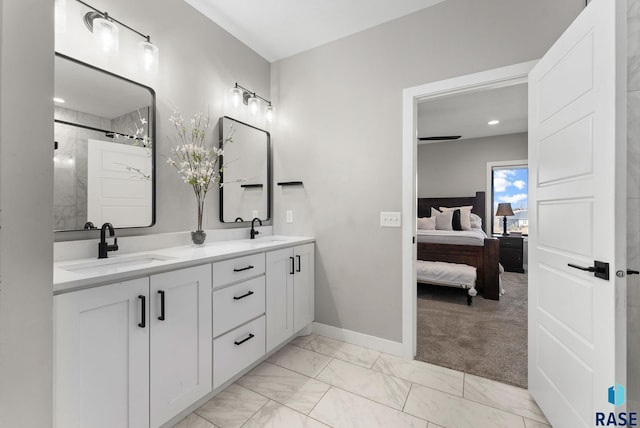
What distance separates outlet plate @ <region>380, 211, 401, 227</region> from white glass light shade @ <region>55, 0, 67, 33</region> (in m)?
2.26

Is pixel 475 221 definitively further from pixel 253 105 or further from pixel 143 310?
pixel 143 310

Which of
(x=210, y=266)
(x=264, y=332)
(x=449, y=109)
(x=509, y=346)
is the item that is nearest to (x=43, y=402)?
(x=210, y=266)

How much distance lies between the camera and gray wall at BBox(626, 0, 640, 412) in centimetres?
131

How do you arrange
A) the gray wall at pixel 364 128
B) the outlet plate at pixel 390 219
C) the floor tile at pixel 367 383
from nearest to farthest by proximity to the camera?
the floor tile at pixel 367 383
the gray wall at pixel 364 128
the outlet plate at pixel 390 219

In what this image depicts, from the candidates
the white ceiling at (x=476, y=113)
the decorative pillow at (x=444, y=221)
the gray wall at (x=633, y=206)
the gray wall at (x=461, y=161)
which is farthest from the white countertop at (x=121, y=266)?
the gray wall at (x=461, y=161)

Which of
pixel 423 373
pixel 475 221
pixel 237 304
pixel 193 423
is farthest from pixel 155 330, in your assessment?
pixel 475 221

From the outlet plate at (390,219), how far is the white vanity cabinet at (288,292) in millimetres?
702

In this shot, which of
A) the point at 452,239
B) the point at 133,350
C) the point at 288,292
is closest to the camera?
the point at 133,350

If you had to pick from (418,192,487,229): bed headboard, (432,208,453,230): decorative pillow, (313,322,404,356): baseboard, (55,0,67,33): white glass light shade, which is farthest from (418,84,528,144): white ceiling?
(55,0,67,33): white glass light shade

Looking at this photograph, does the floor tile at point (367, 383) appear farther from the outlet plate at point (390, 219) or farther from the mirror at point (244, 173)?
the mirror at point (244, 173)

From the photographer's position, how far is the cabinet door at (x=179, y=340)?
129cm

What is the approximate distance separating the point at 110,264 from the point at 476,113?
16.3 feet

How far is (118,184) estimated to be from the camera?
1.67 metres
